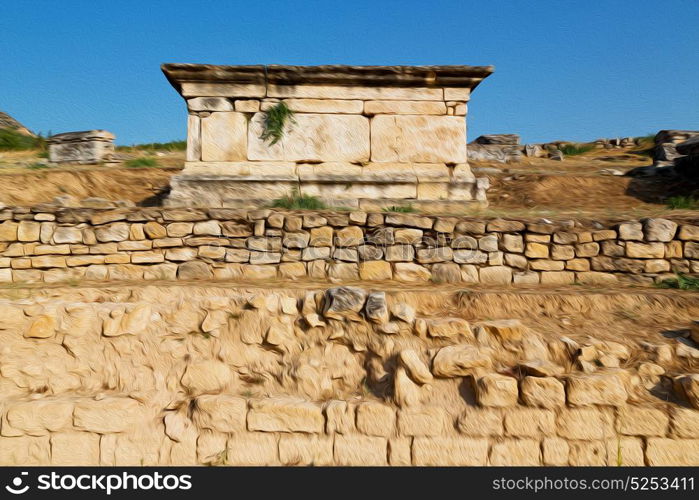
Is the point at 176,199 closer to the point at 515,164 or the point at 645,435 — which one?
the point at 645,435

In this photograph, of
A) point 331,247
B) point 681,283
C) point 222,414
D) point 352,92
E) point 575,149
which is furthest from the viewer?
point 575,149

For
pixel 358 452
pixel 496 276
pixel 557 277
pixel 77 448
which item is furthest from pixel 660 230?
pixel 77 448

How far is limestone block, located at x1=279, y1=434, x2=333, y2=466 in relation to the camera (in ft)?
10.3

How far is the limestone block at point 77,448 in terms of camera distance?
3.23 metres

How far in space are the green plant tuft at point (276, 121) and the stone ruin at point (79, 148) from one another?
6.13 metres

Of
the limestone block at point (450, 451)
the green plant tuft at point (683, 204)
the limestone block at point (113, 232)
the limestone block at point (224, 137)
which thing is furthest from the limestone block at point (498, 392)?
the green plant tuft at point (683, 204)

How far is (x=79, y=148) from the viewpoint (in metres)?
10.1

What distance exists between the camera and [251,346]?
3.65m

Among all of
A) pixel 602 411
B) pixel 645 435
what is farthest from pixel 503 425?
pixel 645 435

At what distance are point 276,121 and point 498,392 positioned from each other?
499cm

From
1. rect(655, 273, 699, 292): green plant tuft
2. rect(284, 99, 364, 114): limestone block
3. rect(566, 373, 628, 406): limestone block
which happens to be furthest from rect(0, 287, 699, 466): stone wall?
rect(284, 99, 364, 114): limestone block

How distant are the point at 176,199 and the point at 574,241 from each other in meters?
5.39

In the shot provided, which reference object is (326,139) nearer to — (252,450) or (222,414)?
(222,414)

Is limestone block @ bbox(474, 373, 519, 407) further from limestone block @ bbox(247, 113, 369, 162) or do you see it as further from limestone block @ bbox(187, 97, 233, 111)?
limestone block @ bbox(187, 97, 233, 111)
